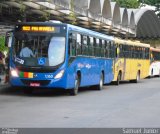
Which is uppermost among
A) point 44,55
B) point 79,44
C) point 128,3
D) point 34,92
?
point 128,3

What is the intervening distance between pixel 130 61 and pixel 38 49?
47.3 feet

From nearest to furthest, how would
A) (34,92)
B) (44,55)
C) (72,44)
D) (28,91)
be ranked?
(44,55) → (72,44) → (28,91) → (34,92)

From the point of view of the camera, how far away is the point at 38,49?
65.3 ft

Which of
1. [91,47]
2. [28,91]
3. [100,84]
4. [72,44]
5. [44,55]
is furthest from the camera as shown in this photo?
[100,84]

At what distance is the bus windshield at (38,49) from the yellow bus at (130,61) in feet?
31.7

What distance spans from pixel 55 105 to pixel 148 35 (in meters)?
51.1

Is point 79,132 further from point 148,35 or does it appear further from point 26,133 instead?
point 148,35

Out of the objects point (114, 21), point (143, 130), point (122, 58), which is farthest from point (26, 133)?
point (114, 21)

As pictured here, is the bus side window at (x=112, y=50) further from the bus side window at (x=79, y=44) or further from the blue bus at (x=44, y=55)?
the blue bus at (x=44, y=55)

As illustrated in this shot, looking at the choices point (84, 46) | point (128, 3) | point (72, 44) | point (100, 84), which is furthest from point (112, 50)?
point (128, 3)

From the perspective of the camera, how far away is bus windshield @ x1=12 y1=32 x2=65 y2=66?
19719mm

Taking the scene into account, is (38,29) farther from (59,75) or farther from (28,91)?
(28,91)

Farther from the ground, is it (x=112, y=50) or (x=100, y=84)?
(x=112, y=50)

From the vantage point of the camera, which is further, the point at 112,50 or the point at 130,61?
the point at 130,61
